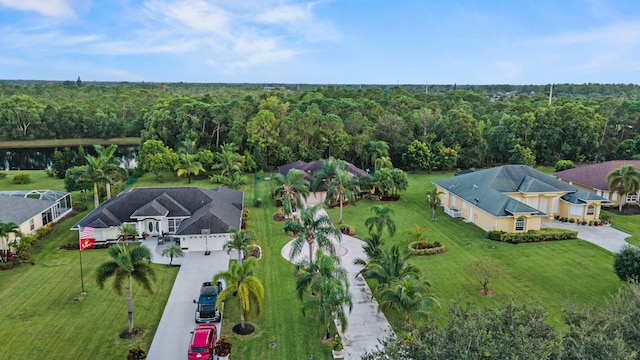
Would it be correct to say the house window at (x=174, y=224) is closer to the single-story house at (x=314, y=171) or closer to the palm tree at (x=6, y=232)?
the palm tree at (x=6, y=232)

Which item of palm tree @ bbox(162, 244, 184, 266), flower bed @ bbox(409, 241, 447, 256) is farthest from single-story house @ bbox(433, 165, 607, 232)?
palm tree @ bbox(162, 244, 184, 266)

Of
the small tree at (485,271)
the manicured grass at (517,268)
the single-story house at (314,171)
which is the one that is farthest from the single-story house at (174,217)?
the small tree at (485,271)

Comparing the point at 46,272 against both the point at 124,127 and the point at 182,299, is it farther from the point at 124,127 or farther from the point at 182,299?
the point at 124,127

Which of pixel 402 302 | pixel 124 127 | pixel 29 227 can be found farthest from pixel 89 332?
pixel 124 127

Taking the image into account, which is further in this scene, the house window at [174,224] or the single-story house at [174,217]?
the house window at [174,224]

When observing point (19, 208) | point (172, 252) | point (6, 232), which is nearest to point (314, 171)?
point (172, 252)

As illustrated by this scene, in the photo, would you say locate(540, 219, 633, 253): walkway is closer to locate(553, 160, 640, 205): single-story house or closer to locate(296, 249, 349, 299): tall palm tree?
locate(553, 160, 640, 205): single-story house
